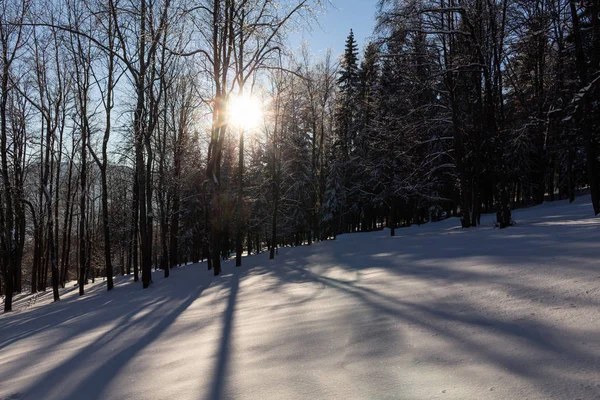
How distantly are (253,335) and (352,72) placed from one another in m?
32.3

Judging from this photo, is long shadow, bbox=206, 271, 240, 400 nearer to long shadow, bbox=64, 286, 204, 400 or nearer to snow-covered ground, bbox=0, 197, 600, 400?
snow-covered ground, bbox=0, 197, 600, 400

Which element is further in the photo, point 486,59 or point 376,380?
point 486,59

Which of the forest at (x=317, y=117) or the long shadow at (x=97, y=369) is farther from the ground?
the forest at (x=317, y=117)

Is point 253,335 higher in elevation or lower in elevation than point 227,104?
lower

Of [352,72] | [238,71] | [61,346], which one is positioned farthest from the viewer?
[352,72]

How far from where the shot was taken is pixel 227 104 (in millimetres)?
13141

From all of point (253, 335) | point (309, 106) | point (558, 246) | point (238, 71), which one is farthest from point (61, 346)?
point (309, 106)

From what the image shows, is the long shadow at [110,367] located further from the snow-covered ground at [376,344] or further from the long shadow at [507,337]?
the long shadow at [507,337]

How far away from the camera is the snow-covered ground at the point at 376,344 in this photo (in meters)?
2.56

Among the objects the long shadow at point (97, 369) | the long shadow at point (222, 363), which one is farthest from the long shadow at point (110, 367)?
the long shadow at point (222, 363)

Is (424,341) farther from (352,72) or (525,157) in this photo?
(352,72)

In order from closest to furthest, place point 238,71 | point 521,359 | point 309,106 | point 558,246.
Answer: point 521,359, point 558,246, point 238,71, point 309,106

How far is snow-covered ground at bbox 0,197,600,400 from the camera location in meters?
2.56

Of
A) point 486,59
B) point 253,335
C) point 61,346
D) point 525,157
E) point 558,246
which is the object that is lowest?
point 61,346
